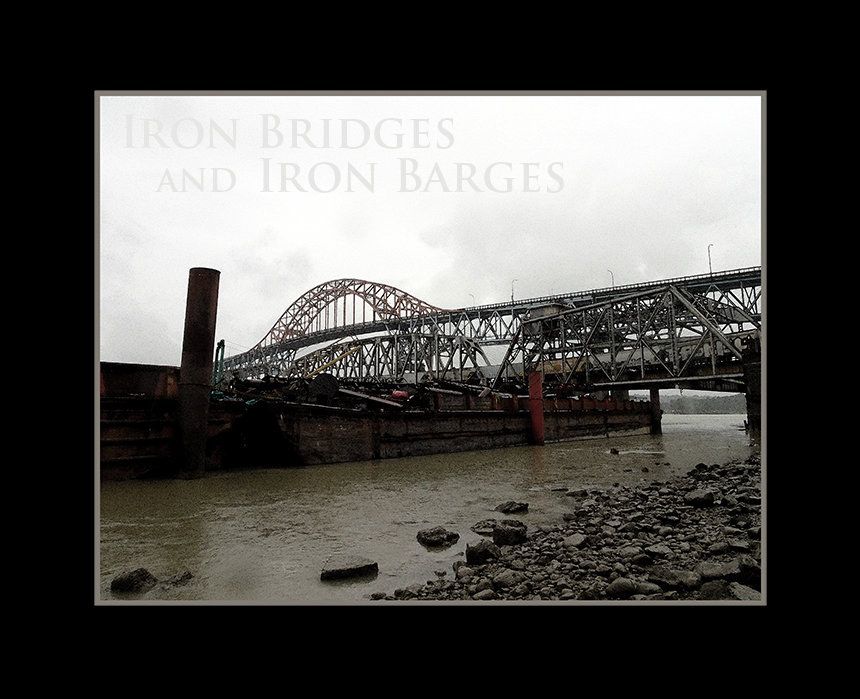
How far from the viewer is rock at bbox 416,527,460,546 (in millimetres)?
5527

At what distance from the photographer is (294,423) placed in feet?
43.3

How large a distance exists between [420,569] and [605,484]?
6842mm

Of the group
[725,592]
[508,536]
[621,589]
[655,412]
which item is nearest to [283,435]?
[508,536]

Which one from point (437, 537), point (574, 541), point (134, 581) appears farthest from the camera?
point (437, 537)

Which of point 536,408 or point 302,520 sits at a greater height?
point 302,520

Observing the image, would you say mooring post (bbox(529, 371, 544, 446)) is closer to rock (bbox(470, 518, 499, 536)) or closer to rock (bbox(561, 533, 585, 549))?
rock (bbox(470, 518, 499, 536))

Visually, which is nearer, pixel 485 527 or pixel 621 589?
pixel 621 589

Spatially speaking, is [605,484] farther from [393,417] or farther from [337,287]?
[337,287]

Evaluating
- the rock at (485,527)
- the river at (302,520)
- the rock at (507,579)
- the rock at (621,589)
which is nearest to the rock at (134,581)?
the river at (302,520)

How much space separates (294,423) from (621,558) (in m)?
10.4

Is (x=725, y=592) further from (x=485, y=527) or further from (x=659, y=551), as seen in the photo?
(x=485, y=527)
